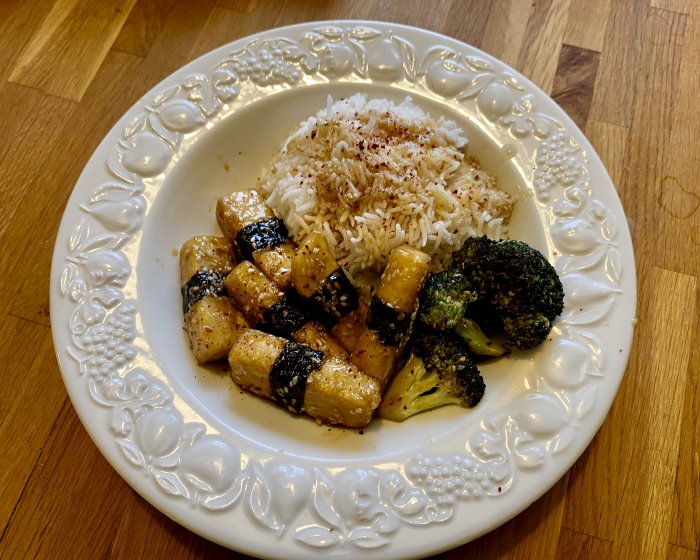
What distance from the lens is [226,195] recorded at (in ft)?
7.95

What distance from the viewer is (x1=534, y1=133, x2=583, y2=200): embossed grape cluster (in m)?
2.23

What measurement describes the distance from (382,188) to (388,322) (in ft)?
1.98

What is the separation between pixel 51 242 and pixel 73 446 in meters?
0.91

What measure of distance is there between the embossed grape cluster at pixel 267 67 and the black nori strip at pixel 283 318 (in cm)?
102

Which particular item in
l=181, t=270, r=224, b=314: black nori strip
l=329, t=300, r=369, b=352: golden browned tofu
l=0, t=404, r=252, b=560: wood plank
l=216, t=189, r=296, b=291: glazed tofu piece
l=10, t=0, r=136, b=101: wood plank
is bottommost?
l=0, t=404, r=252, b=560: wood plank

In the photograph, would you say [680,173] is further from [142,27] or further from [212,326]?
[142,27]

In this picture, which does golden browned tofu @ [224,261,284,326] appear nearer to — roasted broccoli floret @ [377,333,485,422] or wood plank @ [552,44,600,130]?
roasted broccoli floret @ [377,333,485,422]

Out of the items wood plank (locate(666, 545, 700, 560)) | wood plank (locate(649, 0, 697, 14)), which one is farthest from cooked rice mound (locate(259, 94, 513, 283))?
wood plank (locate(649, 0, 697, 14))

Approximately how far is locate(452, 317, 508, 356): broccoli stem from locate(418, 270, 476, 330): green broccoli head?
0.27ft

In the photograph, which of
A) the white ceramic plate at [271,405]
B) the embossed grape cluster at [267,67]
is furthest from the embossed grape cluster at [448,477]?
the embossed grape cluster at [267,67]

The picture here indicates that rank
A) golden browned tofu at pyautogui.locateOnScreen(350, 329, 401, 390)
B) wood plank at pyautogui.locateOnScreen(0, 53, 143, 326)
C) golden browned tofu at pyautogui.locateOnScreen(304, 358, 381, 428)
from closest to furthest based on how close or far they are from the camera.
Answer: golden browned tofu at pyautogui.locateOnScreen(304, 358, 381, 428)
golden browned tofu at pyautogui.locateOnScreen(350, 329, 401, 390)
wood plank at pyautogui.locateOnScreen(0, 53, 143, 326)

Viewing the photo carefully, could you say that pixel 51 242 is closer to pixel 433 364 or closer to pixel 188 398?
pixel 188 398

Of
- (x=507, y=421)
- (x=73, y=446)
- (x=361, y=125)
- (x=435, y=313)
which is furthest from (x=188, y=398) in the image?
(x=361, y=125)

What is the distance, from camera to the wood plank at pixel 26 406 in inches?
80.3
